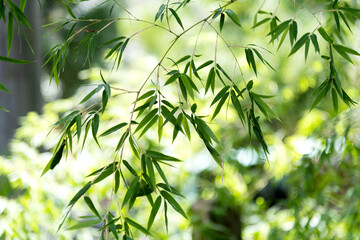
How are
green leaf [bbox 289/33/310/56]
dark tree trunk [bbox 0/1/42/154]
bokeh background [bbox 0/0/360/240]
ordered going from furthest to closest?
dark tree trunk [bbox 0/1/42/154] < bokeh background [bbox 0/0/360/240] < green leaf [bbox 289/33/310/56]

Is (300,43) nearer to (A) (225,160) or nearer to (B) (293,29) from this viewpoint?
(B) (293,29)

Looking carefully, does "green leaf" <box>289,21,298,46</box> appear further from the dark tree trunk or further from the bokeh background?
the dark tree trunk

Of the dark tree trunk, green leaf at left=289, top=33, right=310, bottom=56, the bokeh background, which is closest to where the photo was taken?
green leaf at left=289, top=33, right=310, bottom=56

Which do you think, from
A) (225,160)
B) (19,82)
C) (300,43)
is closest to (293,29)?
(300,43)

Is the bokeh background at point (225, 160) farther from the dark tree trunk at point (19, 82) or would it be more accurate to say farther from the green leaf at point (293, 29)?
the green leaf at point (293, 29)

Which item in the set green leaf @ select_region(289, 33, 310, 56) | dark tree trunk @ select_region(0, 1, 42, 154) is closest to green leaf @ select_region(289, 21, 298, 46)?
green leaf @ select_region(289, 33, 310, 56)

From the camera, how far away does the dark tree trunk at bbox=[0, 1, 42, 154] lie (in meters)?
1.72

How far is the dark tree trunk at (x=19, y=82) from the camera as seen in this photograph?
1.72m

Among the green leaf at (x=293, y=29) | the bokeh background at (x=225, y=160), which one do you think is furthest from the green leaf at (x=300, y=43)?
the bokeh background at (x=225, y=160)

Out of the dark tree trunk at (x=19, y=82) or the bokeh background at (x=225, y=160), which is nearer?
the bokeh background at (x=225, y=160)

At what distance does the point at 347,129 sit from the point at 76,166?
0.70m

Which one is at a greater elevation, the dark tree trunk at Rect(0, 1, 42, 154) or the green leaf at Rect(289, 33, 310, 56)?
the green leaf at Rect(289, 33, 310, 56)

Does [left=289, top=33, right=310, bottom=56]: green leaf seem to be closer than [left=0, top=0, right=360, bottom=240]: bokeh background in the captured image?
Yes

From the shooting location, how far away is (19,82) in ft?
5.90
